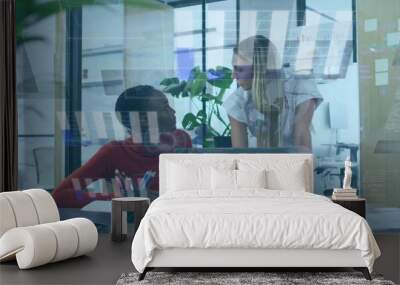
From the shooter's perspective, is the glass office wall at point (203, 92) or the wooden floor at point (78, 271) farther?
the glass office wall at point (203, 92)

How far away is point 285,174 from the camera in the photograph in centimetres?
668

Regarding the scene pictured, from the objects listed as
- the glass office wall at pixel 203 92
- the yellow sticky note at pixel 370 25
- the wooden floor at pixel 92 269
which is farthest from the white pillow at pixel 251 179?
the yellow sticky note at pixel 370 25

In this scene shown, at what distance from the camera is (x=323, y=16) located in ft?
23.9

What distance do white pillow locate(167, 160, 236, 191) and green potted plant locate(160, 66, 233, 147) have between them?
1.67 feet

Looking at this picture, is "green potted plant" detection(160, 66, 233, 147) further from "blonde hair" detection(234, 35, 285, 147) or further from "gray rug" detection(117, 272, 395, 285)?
"gray rug" detection(117, 272, 395, 285)

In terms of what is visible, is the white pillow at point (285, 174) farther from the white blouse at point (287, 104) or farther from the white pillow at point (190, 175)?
the white blouse at point (287, 104)

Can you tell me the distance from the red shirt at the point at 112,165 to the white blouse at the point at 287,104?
0.67m

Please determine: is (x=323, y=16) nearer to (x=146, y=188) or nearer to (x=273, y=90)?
(x=273, y=90)

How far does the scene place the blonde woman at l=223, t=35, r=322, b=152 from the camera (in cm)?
732

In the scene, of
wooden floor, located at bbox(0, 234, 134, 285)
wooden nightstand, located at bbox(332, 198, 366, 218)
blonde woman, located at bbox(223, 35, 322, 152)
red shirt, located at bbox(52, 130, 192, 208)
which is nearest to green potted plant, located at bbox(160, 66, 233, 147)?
blonde woman, located at bbox(223, 35, 322, 152)

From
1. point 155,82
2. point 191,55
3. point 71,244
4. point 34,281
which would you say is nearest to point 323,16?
point 191,55

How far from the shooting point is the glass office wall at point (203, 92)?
725 centimetres

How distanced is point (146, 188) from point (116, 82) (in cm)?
126

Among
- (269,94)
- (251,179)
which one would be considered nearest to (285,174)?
(251,179)
